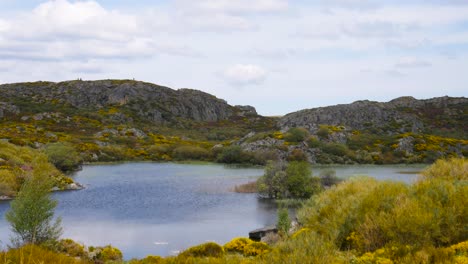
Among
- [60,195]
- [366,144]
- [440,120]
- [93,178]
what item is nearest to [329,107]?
[440,120]

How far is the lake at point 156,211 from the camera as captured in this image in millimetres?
31920

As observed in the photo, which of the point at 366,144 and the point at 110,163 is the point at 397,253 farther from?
the point at 366,144

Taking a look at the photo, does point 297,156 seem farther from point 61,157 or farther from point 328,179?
point 61,157

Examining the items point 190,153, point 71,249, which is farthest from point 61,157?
point 71,249

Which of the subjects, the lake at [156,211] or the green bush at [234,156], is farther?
the green bush at [234,156]

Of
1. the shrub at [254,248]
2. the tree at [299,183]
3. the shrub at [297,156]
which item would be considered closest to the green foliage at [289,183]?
the tree at [299,183]

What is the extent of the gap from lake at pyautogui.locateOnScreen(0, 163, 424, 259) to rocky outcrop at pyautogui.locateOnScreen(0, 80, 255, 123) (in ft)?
273

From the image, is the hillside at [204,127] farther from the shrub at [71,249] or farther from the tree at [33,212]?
the shrub at [71,249]

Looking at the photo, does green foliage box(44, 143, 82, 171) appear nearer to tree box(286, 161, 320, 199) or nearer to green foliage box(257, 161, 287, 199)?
green foliage box(257, 161, 287, 199)

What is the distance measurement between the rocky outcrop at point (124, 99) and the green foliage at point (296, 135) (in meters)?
62.7

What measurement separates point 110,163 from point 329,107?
93141 millimetres

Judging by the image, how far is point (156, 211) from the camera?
4197cm

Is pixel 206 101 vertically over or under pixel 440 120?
over

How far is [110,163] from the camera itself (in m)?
87.2
